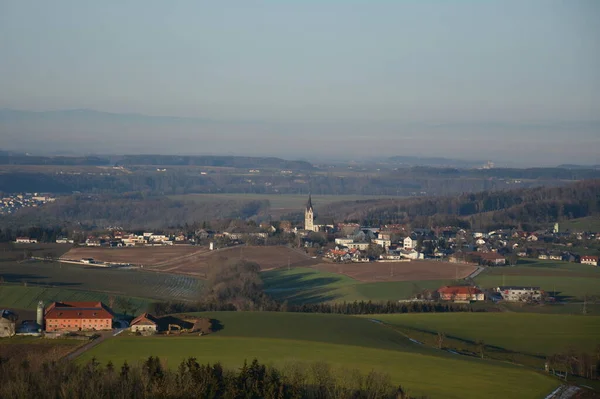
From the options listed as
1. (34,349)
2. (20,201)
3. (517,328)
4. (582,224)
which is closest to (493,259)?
(582,224)

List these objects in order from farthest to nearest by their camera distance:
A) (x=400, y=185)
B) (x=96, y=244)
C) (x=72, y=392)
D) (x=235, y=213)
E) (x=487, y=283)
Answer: (x=400, y=185) → (x=235, y=213) → (x=96, y=244) → (x=487, y=283) → (x=72, y=392)

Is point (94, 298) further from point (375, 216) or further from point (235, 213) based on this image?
point (235, 213)

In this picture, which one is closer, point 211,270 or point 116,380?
point 116,380

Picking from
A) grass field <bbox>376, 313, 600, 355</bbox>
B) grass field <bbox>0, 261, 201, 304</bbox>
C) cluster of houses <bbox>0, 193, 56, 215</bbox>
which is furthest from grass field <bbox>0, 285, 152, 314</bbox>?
cluster of houses <bbox>0, 193, 56, 215</bbox>

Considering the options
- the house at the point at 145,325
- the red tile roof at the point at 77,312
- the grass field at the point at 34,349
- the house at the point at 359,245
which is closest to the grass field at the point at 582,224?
the house at the point at 359,245

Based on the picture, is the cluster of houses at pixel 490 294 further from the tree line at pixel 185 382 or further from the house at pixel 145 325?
the tree line at pixel 185 382

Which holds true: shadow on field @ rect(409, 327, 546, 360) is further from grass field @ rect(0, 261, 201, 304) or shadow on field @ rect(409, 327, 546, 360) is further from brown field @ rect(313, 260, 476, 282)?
brown field @ rect(313, 260, 476, 282)

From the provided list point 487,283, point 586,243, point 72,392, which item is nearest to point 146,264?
point 487,283
